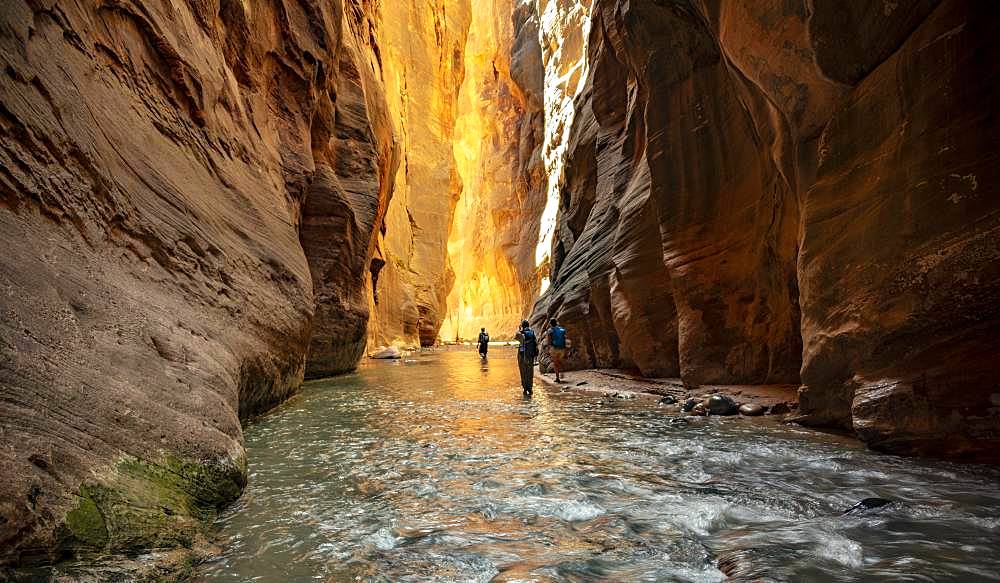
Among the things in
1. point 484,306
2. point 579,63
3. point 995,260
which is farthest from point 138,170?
point 484,306

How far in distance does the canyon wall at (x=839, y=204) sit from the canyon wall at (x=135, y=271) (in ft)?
19.0

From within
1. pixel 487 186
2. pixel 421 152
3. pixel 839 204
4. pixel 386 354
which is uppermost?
pixel 487 186

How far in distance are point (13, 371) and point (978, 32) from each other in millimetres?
7151

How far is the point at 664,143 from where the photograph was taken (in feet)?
33.5

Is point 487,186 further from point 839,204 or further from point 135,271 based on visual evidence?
point 135,271

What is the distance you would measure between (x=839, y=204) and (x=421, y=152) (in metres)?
32.4

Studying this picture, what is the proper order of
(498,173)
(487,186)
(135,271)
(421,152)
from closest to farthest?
(135,271) → (421,152) → (498,173) → (487,186)

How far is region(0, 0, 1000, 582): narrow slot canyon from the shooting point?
2.62m

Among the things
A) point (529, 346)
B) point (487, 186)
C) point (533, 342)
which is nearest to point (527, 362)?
point (529, 346)

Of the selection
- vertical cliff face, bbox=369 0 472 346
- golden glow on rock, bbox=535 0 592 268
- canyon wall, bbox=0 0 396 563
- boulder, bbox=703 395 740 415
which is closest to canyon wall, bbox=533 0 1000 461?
boulder, bbox=703 395 740 415

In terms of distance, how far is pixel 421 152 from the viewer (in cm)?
3525

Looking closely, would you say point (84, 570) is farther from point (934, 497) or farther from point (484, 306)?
point (484, 306)

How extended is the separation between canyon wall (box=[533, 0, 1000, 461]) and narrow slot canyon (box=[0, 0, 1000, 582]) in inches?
1.2

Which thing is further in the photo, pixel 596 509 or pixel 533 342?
pixel 533 342
